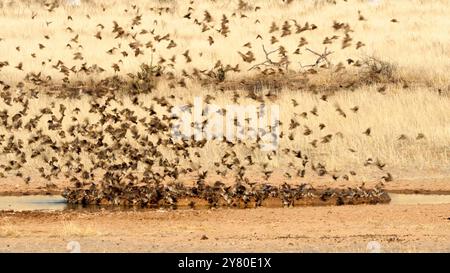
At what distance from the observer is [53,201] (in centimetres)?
1758

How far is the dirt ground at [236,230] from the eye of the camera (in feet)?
42.6

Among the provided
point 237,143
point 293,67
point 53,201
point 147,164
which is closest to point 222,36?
point 293,67

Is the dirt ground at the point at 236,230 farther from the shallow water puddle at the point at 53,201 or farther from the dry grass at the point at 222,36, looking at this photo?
the dry grass at the point at 222,36

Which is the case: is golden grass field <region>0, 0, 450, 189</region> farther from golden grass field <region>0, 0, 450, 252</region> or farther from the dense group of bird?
the dense group of bird

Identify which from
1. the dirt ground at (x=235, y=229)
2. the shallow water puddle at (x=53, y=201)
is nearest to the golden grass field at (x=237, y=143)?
the dirt ground at (x=235, y=229)

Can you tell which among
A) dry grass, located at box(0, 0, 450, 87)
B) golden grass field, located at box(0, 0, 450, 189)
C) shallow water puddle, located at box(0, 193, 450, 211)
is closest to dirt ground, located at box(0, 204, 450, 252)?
shallow water puddle, located at box(0, 193, 450, 211)

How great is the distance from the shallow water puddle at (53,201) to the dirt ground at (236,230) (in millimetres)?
750

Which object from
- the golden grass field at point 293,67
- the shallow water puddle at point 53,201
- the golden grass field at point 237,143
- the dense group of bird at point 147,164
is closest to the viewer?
the golden grass field at point 237,143

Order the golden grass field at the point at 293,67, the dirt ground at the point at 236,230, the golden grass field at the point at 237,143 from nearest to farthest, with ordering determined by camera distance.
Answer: the dirt ground at the point at 236,230
the golden grass field at the point at 237,143
the golden grass field at the point at 293,67

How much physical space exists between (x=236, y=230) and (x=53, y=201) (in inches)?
153

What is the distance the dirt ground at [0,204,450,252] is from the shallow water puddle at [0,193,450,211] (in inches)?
29.5

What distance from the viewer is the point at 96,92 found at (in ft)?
89.5

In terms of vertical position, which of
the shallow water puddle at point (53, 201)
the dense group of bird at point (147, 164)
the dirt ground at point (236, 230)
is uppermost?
the dense group of bird at point (147, 164)

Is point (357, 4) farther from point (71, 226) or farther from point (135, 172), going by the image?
point (71, 226)
